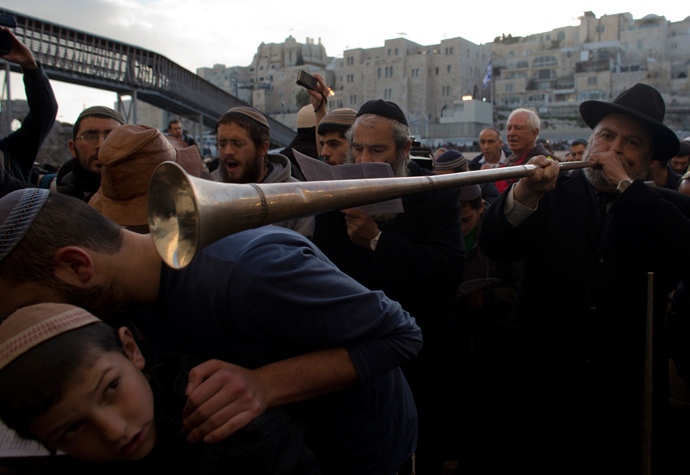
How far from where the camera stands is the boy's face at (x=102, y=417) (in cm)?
129

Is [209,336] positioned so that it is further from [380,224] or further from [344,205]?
[380,224]

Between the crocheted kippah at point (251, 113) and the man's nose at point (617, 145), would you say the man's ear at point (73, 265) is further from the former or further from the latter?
the man's nose at point (617, 145)

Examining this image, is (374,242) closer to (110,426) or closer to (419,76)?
(110,426)

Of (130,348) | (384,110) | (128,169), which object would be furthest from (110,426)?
(384,110)

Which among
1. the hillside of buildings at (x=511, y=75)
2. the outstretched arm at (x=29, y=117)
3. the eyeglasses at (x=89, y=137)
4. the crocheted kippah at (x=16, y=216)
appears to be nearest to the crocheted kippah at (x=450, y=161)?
the eyeglasses at (x=89, y=137)

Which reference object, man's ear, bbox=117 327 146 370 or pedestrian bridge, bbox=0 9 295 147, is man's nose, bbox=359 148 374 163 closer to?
man's ear, bbox=117 327 146 370

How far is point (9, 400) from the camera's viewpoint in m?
1.24

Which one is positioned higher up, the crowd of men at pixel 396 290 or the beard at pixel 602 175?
the beard at pixel 602 175

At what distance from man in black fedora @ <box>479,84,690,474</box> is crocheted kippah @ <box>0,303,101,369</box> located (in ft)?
6.95

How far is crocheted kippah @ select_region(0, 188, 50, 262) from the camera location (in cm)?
144

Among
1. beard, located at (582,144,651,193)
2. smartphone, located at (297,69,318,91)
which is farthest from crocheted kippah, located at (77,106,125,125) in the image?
beard, located at (582,144,651,193)

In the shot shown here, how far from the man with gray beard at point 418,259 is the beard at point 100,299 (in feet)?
4.57

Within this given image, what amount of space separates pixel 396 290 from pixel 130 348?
64.1 inches

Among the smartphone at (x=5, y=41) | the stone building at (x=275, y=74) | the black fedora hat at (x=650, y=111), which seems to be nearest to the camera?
the black fedora hat at (x=650, y=111)
